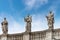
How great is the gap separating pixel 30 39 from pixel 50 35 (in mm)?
3206

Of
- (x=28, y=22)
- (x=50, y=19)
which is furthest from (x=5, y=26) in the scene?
(x=50, y=19)

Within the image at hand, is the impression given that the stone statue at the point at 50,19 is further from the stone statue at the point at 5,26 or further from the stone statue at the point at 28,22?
the stone statue at the point at 5,26

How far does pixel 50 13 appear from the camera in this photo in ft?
101

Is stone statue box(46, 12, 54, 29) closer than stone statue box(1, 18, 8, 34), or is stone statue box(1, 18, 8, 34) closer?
stone statue box(46, 12, 54, 29)

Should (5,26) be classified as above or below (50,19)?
below

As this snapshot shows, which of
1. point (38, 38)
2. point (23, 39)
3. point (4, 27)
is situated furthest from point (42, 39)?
point (4, 27)

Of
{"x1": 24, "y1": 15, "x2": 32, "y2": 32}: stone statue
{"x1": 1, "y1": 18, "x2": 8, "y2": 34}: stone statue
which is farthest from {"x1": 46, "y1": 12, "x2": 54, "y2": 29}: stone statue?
{"x1": 1, "y1": 18, "x2": 8, "y2": 34}: stone statue

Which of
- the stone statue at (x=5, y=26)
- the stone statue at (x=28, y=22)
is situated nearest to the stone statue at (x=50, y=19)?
the stone statue at (x=28, y=22)

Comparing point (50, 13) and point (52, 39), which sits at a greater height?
point (50, 13)

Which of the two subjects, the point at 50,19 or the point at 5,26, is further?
the point at 5,26

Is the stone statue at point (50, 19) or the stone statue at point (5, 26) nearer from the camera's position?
the stone statue at point (50, 19)

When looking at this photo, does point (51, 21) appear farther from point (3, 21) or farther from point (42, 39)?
point (3, 21)

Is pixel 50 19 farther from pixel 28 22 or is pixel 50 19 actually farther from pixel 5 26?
pixel 5 26

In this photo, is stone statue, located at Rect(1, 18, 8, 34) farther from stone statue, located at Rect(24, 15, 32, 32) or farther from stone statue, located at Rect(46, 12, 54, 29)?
stone statue, located at Rect(46, 12, 54, 29)
